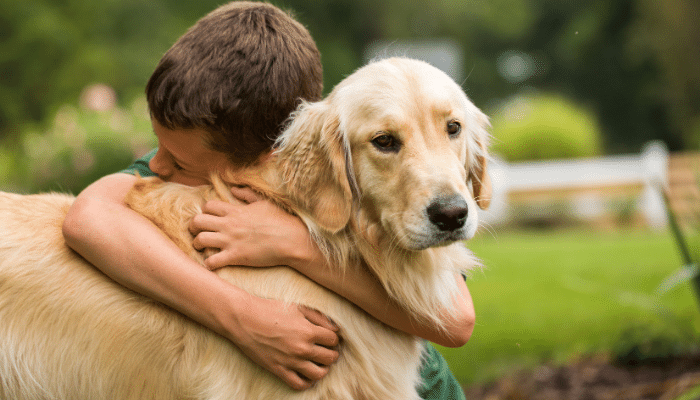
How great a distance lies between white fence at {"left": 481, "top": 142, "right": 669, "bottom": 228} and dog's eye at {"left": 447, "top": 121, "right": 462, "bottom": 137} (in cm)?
880

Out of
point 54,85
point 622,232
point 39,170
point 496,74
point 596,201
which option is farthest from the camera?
point 496,74

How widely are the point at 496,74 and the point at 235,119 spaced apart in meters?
31.5

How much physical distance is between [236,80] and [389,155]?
1.92ft

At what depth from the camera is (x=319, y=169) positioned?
194 cm

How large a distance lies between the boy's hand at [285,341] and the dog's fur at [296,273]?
0.18ft

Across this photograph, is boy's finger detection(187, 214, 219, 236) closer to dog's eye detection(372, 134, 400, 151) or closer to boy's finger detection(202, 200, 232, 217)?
boy's finger detection(202, 200, 232, 217)

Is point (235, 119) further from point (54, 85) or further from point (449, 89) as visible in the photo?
point (54, 85)

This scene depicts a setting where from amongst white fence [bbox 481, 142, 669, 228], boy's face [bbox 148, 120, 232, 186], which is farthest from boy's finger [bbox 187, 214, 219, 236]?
white fence [bbox 481, 142, 669, 228]

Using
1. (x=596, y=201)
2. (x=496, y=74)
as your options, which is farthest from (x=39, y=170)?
(x=496, y=74)

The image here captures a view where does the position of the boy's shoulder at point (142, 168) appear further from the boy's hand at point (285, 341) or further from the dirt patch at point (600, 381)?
the dirt patch at point (600, 381)

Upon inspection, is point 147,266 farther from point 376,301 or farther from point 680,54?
point 680,54

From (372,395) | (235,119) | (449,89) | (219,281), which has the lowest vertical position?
(372,395)

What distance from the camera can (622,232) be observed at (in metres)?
9.83

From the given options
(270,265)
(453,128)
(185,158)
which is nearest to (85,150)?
(185,158)
